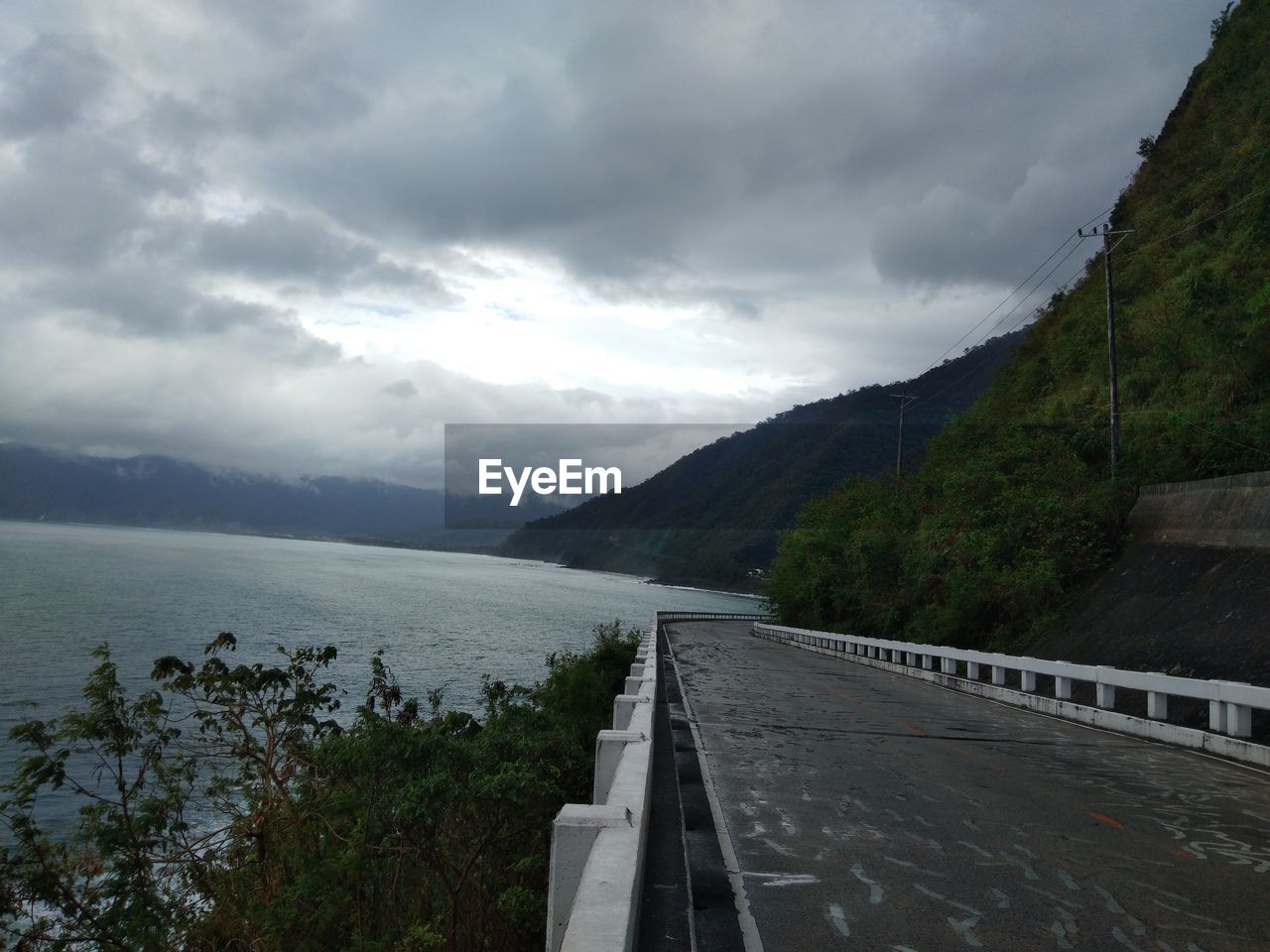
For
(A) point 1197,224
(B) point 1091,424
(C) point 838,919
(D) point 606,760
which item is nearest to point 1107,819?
(C) point 838,919

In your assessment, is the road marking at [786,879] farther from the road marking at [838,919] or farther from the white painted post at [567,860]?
the white painted post at [567,860]

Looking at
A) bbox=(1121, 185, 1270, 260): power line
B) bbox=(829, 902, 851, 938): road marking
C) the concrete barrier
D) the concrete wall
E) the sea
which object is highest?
bbox=(1121, 185, 1270, 260): power line

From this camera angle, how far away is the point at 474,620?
242ft

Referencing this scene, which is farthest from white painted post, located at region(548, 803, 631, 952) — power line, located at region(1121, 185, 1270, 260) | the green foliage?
power line, located at region(1121, 185, 1270, 260)

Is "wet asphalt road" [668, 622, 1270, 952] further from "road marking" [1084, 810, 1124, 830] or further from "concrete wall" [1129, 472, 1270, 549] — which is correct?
"concrete wall" [1129, 472, 1270, 549]

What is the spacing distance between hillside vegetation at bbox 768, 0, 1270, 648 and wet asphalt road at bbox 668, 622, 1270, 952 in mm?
15098

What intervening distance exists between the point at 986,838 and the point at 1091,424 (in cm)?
3216

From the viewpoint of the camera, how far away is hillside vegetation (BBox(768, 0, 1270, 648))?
27109 millimetres

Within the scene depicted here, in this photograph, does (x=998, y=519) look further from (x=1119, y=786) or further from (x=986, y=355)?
(x=986, y=355)

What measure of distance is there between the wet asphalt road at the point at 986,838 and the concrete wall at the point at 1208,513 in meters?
8.42

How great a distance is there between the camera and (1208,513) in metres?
21.9

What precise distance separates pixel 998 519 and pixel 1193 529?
8554 mm

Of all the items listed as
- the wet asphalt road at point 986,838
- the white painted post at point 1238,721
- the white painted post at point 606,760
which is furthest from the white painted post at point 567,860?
the white painted post at point 1238,721

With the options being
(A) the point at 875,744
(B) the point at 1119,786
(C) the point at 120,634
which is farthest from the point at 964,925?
(C) the point at 120,634
